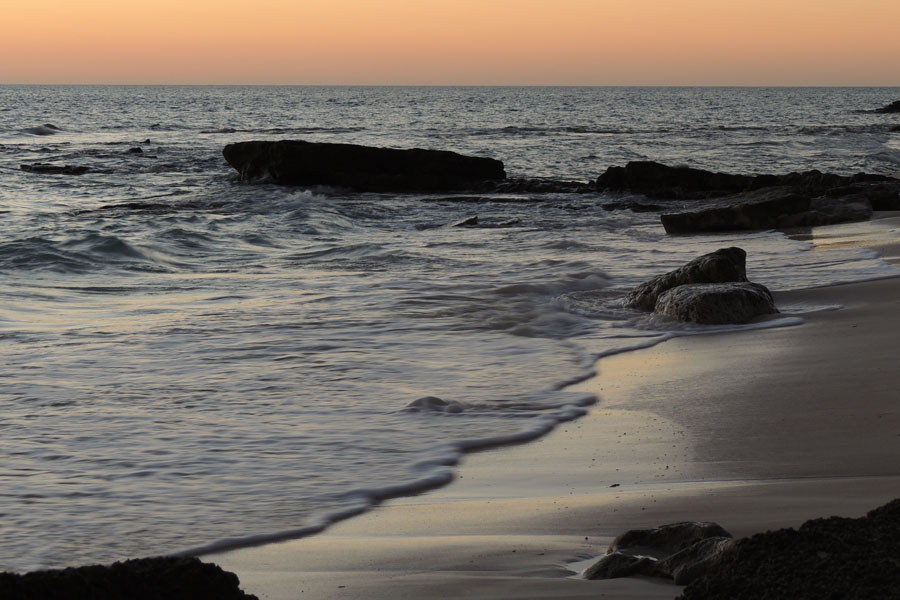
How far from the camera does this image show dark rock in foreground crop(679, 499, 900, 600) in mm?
2195

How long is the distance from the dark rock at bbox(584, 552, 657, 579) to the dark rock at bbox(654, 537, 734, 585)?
0.13 ft

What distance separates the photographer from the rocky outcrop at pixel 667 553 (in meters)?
2.77

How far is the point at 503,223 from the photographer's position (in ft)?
57.0

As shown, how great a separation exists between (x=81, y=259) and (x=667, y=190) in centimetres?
1266

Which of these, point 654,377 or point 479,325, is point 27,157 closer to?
point 479,325

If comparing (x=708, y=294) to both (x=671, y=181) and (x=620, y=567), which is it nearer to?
(x=620, y=567)

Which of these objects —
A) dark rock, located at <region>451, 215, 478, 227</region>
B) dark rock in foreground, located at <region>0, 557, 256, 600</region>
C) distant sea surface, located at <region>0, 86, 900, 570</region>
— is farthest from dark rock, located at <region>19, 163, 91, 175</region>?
dark rock in foreground, located at <region>0, 557, 256, 600</region>


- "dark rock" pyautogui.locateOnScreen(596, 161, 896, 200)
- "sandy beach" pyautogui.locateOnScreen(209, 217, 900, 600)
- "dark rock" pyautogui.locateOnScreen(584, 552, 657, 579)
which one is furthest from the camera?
"dark rock" pyautogui.locateOnScreen(596, 161, 896, 200)

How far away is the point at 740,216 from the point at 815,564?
45.0ft

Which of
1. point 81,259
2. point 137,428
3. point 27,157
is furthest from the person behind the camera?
point 27,157

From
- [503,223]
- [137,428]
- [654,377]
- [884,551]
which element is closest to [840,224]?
[503,223]

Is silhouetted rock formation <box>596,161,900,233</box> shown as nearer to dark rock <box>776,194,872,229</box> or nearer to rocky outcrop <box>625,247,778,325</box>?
dark rock <box>776,194,872,229</box>

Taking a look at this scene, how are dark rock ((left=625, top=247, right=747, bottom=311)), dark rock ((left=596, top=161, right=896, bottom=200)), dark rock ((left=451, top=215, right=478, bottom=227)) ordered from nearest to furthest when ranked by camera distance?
dark rock ((left=625, top=247, right=747, bottom=311))
dark rock ((left=451, top=215, right=478, bottom=227))
dark rock ((left=596, top=161, right=896, bottom=200))

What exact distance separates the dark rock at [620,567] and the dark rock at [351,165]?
847 inches
